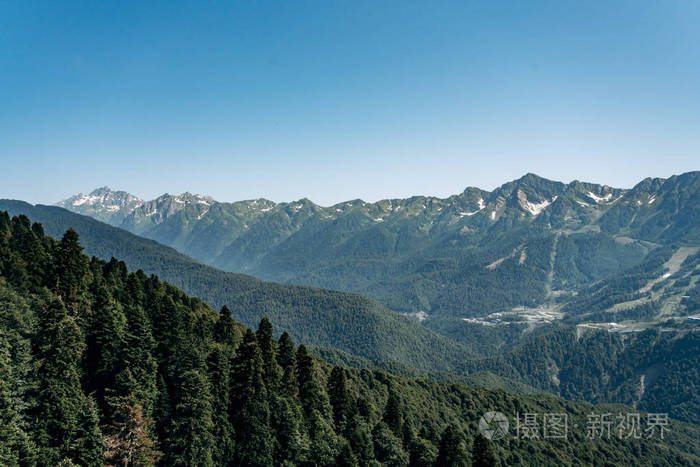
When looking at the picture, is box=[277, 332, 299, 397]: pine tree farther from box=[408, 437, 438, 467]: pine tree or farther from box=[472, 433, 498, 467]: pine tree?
box=[472, 433, 498, 467]: pine tree

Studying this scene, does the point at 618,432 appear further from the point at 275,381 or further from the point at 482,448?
the point at 275,381

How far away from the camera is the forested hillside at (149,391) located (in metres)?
43.5

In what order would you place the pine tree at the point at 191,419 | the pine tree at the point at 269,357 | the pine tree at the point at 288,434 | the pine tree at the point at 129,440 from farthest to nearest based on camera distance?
the pine tree at the point at 269,357 < the pine tree at the point at 288,434 < the pine tree at the point at 191,419 < the pine tree at the point at 129,440

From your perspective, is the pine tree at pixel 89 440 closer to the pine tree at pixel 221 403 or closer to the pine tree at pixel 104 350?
the pine tree at pixel 104 350

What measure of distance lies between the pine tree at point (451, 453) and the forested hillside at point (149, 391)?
19cm

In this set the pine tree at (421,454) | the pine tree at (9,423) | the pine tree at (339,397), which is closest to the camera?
the pine tree at (9,423)

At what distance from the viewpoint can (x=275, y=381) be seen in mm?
65875

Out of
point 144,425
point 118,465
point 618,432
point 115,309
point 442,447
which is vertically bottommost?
point 618,432

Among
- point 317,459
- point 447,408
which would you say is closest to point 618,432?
point 447,408

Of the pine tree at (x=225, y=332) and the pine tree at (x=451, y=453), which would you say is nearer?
the pine tree at (x=451, y=453)

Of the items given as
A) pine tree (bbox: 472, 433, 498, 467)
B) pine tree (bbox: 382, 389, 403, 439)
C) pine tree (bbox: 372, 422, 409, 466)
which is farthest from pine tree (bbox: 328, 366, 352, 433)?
pine tree (bbox: 472, 433, 498, 467)

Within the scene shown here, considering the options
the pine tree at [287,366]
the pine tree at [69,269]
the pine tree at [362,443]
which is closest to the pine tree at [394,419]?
the pine tree at [362,443]

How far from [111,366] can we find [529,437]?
155937mm

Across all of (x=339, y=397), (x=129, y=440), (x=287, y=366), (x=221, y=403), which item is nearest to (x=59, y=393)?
(x=129, y=440)
